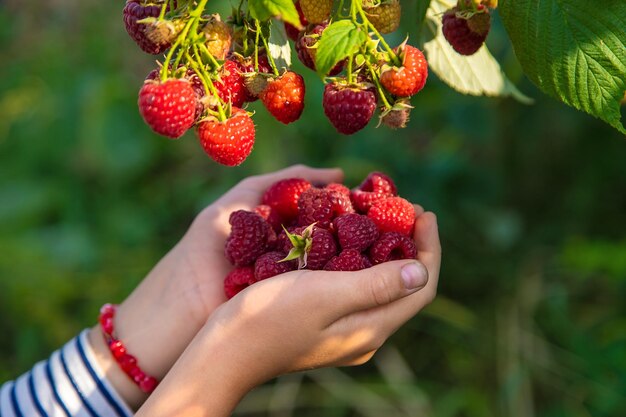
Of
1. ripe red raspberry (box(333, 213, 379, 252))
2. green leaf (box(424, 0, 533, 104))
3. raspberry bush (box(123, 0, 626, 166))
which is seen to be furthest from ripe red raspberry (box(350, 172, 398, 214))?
raspberry bush (box(123, 0, 626, 166))

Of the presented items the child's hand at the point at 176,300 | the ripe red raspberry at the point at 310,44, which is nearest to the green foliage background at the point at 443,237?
the child's hand at the point at 176,300

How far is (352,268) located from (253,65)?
324mm

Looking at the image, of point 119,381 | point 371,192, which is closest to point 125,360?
point 119,381

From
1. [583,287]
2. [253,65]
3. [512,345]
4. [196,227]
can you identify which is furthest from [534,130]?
[253,65]

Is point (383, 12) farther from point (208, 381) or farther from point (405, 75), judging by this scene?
point (208, 381)

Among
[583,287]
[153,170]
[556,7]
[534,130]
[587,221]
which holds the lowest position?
[583,287]

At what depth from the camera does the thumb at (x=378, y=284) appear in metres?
0.95

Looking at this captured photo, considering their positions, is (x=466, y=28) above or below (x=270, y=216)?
above

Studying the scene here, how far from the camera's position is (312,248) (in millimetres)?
1077

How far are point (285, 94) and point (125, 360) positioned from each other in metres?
0.63

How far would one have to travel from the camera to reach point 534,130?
7.59 ft

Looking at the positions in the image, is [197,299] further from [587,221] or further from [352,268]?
[587,221]

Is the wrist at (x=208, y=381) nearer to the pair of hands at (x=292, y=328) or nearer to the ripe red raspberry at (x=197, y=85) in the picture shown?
the pair of hands at (x=292, y=328)

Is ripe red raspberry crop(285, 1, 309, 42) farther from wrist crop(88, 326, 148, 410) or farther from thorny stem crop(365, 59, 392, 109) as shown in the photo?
wrist crop(88, 326, 148, 410)
